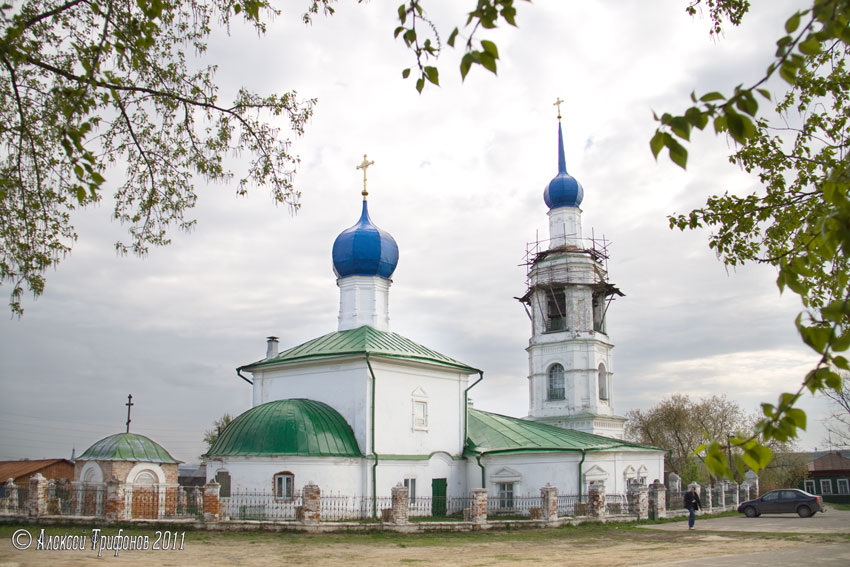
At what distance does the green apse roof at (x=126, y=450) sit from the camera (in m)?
20.7

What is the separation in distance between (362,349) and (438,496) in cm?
496

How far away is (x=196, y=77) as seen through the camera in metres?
9.77

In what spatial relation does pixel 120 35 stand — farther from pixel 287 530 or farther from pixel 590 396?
pixel 590 396

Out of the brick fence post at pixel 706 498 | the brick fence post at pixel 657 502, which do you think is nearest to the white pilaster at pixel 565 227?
the brick fence post at pixel 706 498

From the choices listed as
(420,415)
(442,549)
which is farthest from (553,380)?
(442,549)

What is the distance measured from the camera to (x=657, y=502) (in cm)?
2353

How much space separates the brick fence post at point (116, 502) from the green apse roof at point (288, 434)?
296 cm

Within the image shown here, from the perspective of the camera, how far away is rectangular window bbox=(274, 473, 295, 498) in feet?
61.8

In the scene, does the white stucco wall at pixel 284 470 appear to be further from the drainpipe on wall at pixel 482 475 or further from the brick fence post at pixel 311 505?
the drainpipe on wall at pixel 482 475

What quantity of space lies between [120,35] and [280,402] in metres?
14.3


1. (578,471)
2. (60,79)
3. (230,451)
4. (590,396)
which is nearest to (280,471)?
(230,451)

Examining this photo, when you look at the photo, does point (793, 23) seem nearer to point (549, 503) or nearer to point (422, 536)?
point (422, 536)

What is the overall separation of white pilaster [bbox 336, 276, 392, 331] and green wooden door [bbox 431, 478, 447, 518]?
523 centimetres

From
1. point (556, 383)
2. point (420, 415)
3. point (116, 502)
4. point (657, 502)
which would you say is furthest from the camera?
point (556, 383)
